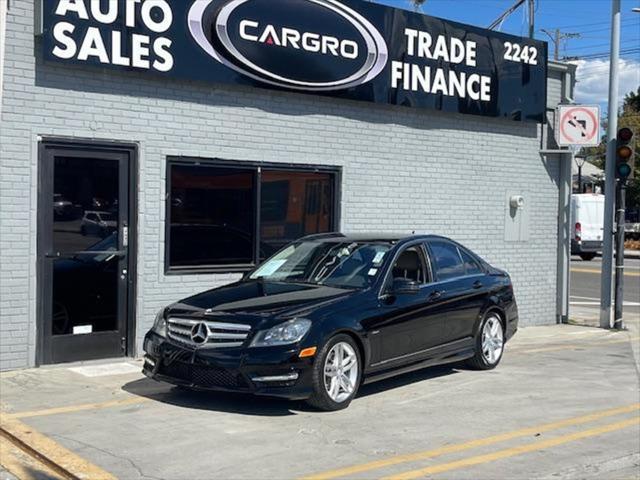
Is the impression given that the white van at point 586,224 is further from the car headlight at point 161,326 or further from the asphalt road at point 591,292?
the car headlight at point 161,326

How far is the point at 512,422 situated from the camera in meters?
7.18

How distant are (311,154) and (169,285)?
280 centimetres

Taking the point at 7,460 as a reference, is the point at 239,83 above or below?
above

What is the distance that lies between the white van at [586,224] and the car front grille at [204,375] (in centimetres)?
2949

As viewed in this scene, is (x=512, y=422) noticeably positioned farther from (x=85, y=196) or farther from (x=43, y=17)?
(x=43, y=17)

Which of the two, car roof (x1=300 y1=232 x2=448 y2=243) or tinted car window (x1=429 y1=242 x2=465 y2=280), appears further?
tinted car window (x1=429 y1=242 x2=465 y2=280)

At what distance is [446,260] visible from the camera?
9.13m

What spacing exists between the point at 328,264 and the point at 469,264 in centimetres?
202

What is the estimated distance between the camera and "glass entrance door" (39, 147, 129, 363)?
9.13 m

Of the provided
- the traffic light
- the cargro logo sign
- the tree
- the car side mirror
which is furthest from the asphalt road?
the tree

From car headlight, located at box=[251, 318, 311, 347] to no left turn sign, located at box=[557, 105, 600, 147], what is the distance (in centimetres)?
870

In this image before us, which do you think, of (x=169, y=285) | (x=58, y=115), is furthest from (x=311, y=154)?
(x=58, y=115)

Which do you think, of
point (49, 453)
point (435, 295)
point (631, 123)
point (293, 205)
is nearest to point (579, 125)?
point (293, 205)

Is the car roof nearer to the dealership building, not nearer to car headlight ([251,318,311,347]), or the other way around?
car headlight ([251,318,311,347])
